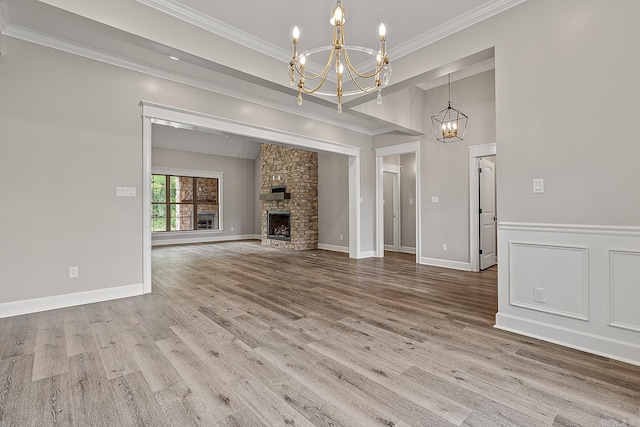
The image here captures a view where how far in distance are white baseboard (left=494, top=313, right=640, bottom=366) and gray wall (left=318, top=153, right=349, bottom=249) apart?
16.2 ft

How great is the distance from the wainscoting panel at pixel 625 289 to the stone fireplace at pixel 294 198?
6.46m

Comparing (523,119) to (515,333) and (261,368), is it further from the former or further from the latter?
(261,368)

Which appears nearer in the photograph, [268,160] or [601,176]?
[601,176]

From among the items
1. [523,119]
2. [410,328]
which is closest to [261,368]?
[410,328]

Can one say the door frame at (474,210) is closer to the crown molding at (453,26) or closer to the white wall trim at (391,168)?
the white wall trim at (391,168)

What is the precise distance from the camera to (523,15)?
2631 millimetres

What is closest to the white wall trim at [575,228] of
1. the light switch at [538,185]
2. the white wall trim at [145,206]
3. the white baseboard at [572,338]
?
the light switch at [538,185]

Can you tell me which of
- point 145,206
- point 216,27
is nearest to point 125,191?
point 145,206

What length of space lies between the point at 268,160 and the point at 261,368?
25.5 feet

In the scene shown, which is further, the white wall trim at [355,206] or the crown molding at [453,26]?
the white wall trim at [355,206]

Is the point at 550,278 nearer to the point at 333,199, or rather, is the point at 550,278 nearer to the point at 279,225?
the point at 333,199

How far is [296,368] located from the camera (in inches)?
79.0

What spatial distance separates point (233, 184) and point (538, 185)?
30.7ft

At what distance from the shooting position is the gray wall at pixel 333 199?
24.5 feet
